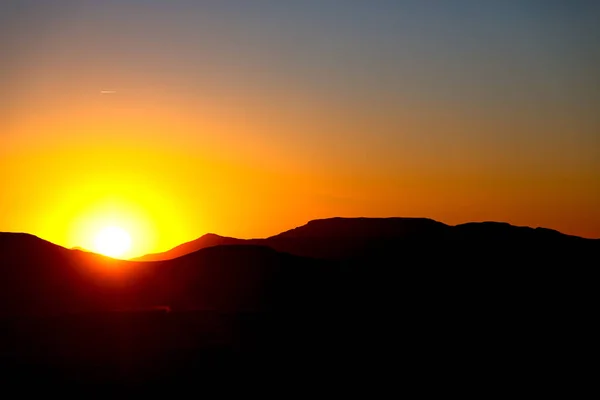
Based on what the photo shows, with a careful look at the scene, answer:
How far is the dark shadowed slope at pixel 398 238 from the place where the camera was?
94.6 metres

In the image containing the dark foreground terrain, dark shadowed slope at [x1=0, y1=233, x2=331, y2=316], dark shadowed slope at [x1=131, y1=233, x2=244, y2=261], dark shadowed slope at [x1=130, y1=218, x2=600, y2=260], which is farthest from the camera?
dark shadowed slope at [x1=131, y1=233, x2=244, y2=261]

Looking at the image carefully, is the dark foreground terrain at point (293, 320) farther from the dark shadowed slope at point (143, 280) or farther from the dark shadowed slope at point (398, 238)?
the dark shadowed slope at point (398, 238)

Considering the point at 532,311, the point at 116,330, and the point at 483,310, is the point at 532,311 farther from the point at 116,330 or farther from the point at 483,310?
the point at 116,330

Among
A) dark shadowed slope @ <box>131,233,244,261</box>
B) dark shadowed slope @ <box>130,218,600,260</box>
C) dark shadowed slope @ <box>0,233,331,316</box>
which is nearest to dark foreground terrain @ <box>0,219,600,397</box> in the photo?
dark shadowed slope @ <box>0,233,331,316</box>

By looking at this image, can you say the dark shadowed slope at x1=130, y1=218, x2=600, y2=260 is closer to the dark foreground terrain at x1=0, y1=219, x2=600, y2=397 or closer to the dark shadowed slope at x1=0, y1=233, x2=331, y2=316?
the dark foreground terrain at x1=0, y1=219, x2=600, y2=397

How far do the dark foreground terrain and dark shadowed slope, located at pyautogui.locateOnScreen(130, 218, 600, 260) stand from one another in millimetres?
2277

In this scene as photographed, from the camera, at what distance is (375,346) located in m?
54.7

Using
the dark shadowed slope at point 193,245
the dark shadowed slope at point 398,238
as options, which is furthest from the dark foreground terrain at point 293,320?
the dark shadowed slope at point 193,245

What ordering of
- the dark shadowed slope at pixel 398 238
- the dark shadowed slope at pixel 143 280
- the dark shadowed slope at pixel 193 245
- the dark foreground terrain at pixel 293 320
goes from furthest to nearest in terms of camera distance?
the dark shadowed slope at pixel 193 245
the dark shadowed slope at pixel 398 238
the dark shadowed slope at pixel 143 280
the dark foreground terrain at pixel 293 320

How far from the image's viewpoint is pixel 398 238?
100625 millimetres

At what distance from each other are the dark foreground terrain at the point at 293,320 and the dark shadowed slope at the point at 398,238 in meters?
2.28

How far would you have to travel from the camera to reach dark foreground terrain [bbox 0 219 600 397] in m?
46.4

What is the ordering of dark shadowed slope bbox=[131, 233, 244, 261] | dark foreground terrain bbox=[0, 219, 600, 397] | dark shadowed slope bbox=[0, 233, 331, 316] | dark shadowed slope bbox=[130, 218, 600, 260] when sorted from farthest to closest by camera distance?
1. dark shadowed slope bbox=[131, 233, 244, 261]
2. dark shadowed slope bbox=[130, 218, 600, 260]
3. dark shadowed slope bbox=[0, 233, 331, 316]
4. dark foreground terrain bbox=[0, 219, 600, 397]

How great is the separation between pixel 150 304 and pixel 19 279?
12295 millimetres
